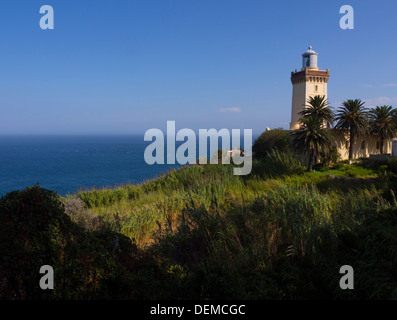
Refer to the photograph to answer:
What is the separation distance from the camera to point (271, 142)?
3372 cm

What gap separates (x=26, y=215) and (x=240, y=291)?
9.93 ft

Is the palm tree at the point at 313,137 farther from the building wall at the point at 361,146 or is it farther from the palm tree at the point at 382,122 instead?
the palm tree at the point at 382,122

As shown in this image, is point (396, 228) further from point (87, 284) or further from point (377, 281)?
point (87, 284)

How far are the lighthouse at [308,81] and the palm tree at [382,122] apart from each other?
27.6 feet

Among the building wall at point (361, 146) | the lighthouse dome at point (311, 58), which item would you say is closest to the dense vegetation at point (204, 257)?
the building wall at point (361, 146)

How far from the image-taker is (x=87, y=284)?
11.8 ft

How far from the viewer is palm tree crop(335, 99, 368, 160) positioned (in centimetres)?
2816

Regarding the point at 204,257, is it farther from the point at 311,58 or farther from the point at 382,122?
the point at 311,58

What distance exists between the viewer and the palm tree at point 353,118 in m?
28.2

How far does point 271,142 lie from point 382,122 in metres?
11.6

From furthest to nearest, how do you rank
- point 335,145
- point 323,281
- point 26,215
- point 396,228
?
point 335,145 → point 396,228 → point 323,281 → point 26,215

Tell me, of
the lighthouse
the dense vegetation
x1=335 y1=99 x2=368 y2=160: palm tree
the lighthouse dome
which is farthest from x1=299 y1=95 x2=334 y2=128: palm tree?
the dense vegetation

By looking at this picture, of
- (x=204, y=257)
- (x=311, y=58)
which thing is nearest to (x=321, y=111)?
(x=311, y=58)
